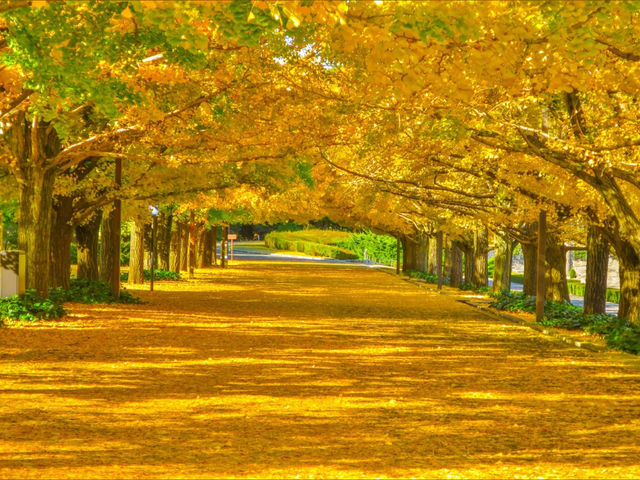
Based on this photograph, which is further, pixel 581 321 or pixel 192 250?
pixel 192 250

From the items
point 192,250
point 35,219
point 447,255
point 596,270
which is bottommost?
point 596,270

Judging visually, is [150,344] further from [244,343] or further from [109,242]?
[109,242]

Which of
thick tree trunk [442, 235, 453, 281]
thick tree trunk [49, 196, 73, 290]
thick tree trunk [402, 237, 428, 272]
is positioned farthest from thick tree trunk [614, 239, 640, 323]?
thick tree trunk [402, 237, 428, 272]

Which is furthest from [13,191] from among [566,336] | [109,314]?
[566,336]

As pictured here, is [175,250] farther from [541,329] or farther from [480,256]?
Answer: [541,329]

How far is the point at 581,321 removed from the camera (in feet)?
69.9

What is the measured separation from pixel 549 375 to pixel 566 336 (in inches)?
238

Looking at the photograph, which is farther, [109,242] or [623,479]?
[109,242]

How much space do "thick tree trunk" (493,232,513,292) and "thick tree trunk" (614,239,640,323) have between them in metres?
12.9

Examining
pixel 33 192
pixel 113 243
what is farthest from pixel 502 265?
pixel 33 192

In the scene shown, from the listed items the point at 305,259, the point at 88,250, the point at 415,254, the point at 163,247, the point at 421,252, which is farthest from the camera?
the point at 305,259

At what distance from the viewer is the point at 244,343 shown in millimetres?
16734

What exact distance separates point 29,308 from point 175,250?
93.9ft

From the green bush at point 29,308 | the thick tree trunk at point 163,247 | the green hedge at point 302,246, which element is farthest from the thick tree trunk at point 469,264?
the green hedge at point 302,246
